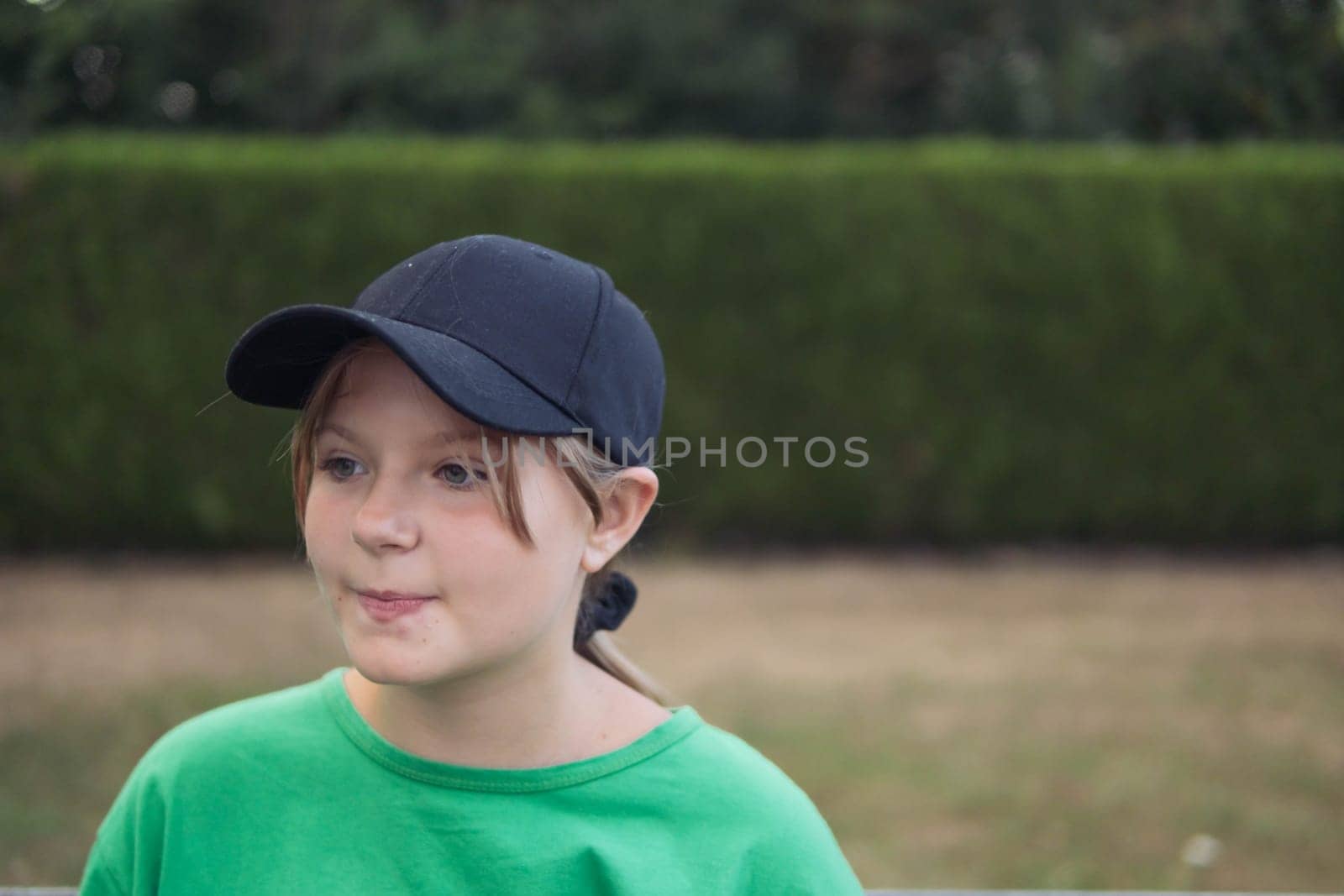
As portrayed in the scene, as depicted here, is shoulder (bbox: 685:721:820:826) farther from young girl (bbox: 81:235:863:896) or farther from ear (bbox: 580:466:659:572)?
ear (bbox: 580:466:659:572)

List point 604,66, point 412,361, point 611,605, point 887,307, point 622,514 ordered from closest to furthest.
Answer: point 412,361 → point 622,514 → point 611,605 → point 887,307 → point 604,66

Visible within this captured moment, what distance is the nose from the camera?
49.8 inches

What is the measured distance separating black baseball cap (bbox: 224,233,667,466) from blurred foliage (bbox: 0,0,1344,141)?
312 inches

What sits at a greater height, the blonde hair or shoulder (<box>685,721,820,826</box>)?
the blonde hair

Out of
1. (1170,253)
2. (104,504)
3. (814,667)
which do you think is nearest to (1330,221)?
(1170,253)

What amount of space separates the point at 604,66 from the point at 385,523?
43.6ft

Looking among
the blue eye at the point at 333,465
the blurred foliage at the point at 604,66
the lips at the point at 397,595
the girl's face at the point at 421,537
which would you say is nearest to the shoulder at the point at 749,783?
the girl's face at the point at 421,537

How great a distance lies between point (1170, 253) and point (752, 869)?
779cm

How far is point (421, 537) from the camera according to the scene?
4.19ft

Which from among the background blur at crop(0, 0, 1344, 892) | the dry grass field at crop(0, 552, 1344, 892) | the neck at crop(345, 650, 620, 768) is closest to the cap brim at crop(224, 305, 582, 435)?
the neck at crop(345, 650, 620, 768)

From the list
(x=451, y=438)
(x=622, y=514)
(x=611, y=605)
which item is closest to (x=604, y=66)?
(x=611, y=605)

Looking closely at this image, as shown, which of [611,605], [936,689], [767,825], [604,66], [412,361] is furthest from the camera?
[604,66]

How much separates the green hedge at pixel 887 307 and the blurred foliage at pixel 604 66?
3.25 ft

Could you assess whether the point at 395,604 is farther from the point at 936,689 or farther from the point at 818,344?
the point at 818,344
